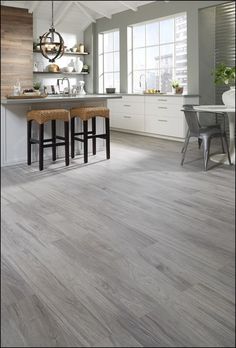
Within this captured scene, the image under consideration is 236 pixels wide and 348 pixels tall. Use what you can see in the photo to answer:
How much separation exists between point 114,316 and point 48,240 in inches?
18.6

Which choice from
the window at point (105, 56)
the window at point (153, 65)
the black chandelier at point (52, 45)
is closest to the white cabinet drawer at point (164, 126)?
the window at point (153, 65)

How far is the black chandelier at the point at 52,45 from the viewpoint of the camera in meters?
0.54

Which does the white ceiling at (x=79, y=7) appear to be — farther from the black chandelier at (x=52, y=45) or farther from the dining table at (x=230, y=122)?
the dining table at (x=230, y=122)

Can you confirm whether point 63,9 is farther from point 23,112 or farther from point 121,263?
point 23,112

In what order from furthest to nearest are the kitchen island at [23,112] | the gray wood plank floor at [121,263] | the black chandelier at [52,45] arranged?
the kitchen island at [23,112] < the gray wood plank floor at [121,263] < the black chandelier at [52,45]

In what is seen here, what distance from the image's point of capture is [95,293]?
856mm

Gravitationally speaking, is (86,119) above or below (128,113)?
below

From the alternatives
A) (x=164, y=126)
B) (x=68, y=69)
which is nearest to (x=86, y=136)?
(x=164, y=126)

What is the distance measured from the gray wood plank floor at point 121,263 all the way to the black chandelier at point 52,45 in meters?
0.22

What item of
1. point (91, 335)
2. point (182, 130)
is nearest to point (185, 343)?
point (91, 335)

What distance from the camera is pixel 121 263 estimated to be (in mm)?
1019

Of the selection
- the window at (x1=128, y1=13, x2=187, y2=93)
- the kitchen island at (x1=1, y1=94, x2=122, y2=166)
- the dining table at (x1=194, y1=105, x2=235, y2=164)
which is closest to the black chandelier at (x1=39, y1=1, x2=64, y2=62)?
the dining table at (x1=194, y1=105, x2=235, y2=164)

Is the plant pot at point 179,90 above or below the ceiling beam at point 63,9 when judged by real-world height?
above

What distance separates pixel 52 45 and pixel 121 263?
656mm
